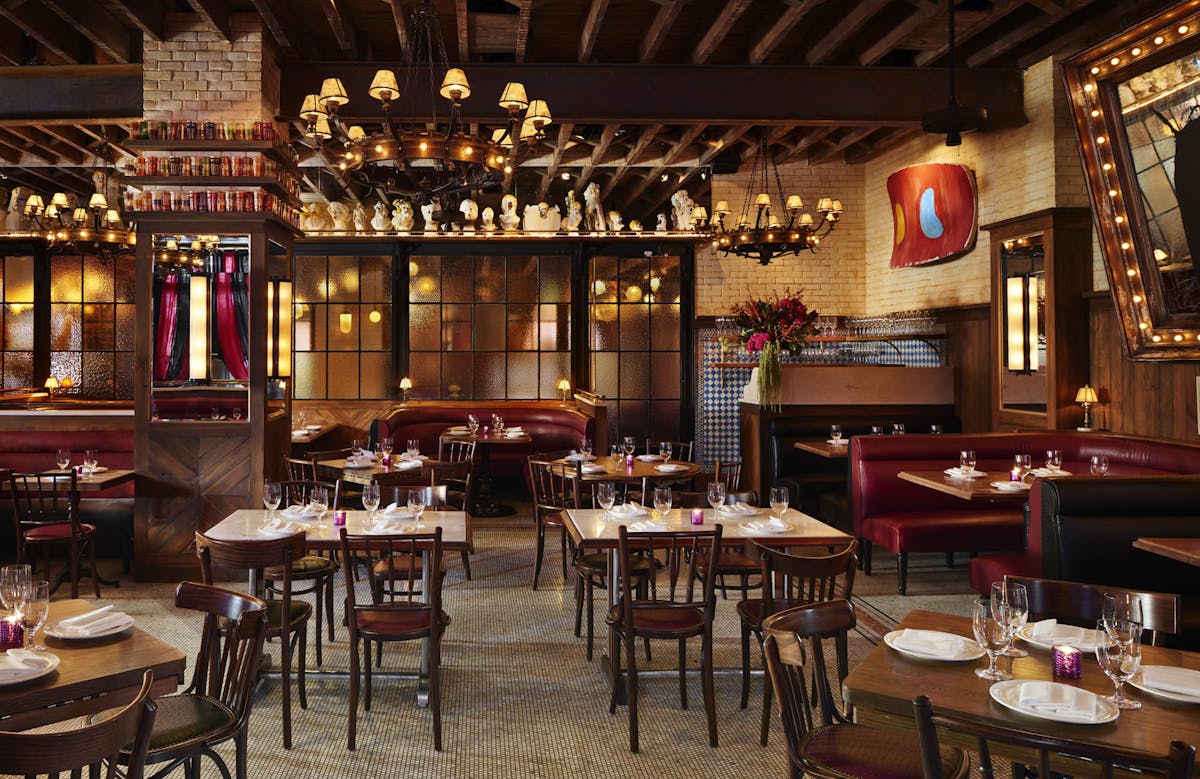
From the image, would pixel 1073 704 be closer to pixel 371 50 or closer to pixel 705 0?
pixel 705 0

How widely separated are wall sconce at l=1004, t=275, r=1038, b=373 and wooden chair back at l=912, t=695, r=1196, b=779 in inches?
253

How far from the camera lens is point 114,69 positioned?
6.96 metres

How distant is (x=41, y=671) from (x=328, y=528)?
205 cm

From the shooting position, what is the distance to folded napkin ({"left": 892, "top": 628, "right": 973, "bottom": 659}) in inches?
95.8

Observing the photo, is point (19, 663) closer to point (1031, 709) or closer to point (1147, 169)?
point (1031, 709)

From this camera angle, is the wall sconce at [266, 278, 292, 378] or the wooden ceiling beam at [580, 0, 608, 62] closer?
the wooden ceiling beam at [580, 0, 608, 62]

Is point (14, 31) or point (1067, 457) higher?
point (14, 31)

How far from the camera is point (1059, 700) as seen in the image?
209 cm

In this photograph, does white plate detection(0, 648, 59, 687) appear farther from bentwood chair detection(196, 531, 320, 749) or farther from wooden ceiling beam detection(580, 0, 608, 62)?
wooden ceiling beam detection(580, 0, 608, 62)

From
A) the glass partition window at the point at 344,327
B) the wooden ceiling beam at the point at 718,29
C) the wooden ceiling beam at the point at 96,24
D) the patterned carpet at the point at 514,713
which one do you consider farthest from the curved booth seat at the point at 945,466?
the glass partition window at the point at 344,327

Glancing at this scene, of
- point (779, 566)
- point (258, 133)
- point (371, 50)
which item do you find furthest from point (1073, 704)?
point (371, 50)

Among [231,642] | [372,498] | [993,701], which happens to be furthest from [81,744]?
[372,498]

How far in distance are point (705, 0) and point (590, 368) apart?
5.68m

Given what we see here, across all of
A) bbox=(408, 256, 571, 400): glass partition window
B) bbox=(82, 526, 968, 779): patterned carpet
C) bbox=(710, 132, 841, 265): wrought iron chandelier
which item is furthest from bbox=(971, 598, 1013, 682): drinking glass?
bbox=(408, 256, 571, 400): glass partition window
